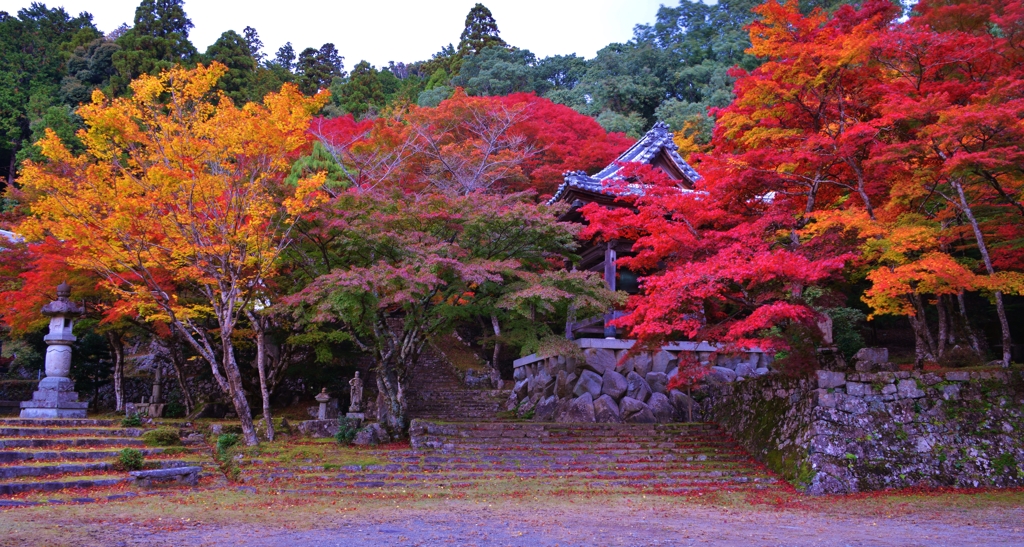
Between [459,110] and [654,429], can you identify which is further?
[459,110]

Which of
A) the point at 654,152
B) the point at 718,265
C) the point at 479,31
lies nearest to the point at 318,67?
the point at 479,31

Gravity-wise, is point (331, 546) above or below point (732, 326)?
below

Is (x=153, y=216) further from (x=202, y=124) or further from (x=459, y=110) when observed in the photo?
(x=459, y=110)

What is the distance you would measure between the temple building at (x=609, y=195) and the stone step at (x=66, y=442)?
384 inches

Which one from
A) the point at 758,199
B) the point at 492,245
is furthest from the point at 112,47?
the point at 758,199

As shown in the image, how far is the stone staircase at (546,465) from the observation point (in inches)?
411

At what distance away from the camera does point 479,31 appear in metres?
39.6

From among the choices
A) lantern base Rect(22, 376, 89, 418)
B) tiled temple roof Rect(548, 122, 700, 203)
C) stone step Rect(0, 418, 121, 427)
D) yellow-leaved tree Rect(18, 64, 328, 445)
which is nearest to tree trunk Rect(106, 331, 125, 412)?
lantern base Rect(22, 376, 89, 418)

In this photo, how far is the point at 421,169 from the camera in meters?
23.5

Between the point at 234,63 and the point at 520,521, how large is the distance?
1333 inches

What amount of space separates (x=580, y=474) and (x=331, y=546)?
6075 mm

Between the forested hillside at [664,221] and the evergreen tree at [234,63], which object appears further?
the evergreen tree at [234,63]

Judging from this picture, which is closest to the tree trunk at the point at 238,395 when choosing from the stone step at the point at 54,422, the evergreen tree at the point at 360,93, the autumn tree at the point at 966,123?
the stone step at the point at 54,422

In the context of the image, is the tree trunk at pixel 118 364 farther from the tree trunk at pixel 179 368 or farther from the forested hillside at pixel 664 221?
the tree trunk at pixel 179 368
